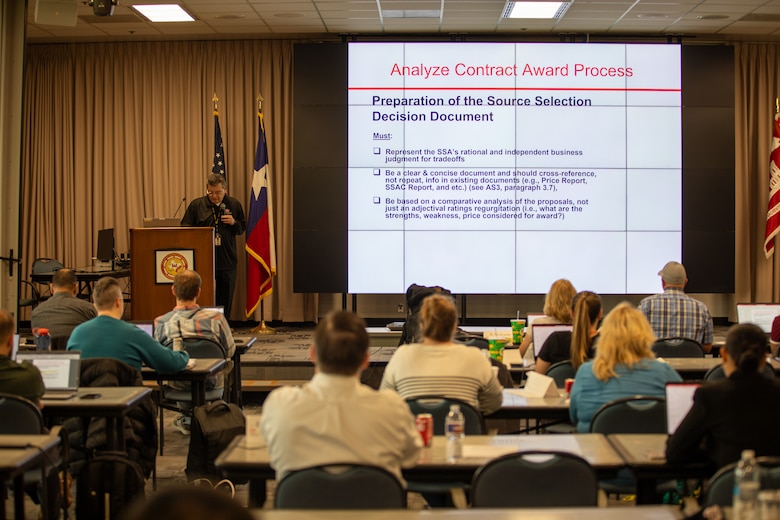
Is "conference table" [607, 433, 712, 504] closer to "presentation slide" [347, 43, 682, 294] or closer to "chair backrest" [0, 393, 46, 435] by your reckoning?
"chair backrest" [0, 393, 46, 435]

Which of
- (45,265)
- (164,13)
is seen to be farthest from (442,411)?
Result: (45,265)

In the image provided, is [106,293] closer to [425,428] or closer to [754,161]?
[425,428]

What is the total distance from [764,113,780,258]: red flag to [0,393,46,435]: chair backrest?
9.20 meters

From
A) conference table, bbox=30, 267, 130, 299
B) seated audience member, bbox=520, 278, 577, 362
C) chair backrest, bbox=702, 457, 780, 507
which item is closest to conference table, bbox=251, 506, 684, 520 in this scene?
chair backrest, bbox=702, 457, 780, 507

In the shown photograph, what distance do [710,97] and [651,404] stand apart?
24.5 feet

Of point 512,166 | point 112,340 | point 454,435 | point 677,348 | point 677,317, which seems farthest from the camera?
point 512,166

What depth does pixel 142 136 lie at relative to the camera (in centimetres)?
1141

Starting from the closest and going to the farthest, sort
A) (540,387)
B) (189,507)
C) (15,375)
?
(189,507), (15,375), (540,387)

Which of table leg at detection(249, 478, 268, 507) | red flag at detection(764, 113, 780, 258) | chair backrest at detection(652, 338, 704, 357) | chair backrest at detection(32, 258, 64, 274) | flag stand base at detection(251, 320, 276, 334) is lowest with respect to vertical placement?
table leg at detection(249, 478, 268, 507)

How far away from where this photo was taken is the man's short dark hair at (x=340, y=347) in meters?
2.88

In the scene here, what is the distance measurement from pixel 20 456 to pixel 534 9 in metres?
7.98

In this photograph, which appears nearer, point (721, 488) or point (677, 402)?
point (721, 488)

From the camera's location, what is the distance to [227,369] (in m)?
6.61

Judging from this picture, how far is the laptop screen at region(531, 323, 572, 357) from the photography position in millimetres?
5555
